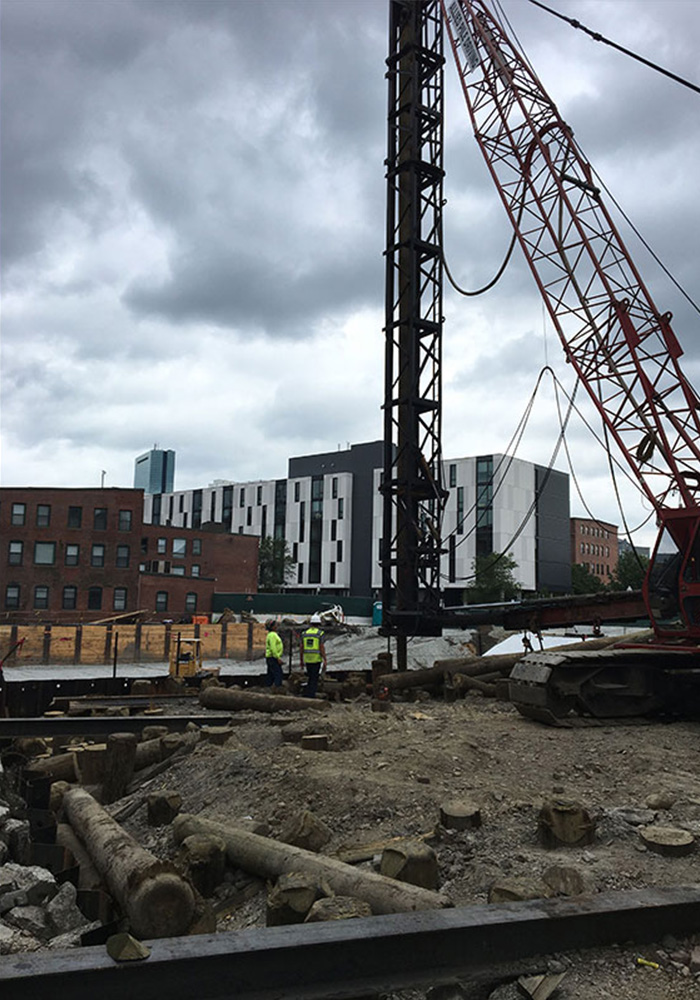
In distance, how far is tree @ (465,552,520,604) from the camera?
227 ft

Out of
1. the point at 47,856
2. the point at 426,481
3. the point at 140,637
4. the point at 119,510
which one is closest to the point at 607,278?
the point at 426,481

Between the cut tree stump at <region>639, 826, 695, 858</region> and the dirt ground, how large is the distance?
0.06 m

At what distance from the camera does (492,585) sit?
69062 millimetres

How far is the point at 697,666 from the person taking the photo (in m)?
12.1

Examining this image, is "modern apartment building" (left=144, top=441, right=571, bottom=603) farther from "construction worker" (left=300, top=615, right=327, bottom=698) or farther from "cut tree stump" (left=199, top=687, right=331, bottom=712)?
"cut tree stump" (left=199, top=687, right=331, bottom=712)

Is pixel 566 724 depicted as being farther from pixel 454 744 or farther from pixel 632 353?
pixel 632 353

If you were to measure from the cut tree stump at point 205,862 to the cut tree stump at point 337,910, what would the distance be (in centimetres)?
163

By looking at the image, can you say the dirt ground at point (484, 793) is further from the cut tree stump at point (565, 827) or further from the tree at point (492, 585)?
the tree at point (492, 585)

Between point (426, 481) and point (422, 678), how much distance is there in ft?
15.2

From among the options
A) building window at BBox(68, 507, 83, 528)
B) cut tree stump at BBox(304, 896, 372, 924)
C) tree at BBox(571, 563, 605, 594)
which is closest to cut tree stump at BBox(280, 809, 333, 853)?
cut tree stump at BBox(304, 896, 372, 924)

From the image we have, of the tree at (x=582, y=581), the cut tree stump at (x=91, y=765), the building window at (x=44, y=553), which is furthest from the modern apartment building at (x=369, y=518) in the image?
the cut tree stump at (x=91, y=765)

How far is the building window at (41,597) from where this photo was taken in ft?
172

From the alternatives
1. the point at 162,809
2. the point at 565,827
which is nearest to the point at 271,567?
the point at 162,809

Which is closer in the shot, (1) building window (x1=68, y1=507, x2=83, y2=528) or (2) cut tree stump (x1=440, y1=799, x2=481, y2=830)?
(2) cut tree stump (x1=440, y1=799, x2=481, y2=830)
